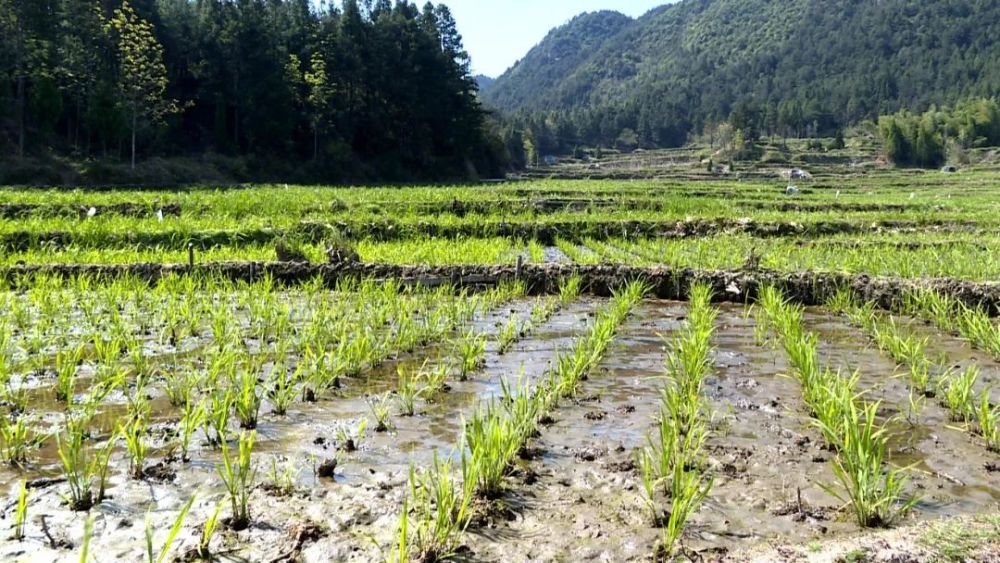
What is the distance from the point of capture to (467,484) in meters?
2.21

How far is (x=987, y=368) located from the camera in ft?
15.6

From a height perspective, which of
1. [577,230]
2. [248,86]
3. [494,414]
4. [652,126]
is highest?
[652,126]

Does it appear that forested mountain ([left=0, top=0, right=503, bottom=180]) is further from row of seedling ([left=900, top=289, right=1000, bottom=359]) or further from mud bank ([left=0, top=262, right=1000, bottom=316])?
row of seedling ([left=900, top=289, right=1000, bottom=359])

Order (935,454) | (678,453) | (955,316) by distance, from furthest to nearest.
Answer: (955,316)
(935,454)
(678,453)

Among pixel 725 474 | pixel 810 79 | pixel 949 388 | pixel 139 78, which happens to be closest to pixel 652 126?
pixel 810 79

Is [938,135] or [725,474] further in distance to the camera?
[938,135]

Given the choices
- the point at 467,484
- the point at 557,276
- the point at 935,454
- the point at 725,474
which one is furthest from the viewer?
the point at 557,276

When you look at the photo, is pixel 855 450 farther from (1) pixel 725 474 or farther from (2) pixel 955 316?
(2) pixel 955 316

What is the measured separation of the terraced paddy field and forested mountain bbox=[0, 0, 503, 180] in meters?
26.8

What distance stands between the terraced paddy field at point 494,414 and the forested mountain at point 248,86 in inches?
1056

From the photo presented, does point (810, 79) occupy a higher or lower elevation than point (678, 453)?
higher

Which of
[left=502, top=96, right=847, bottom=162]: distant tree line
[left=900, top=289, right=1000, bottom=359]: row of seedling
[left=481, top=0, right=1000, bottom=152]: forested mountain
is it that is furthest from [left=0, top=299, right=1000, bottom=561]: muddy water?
[left=481, top=0, right=1000, bottom=152]: forested mountain

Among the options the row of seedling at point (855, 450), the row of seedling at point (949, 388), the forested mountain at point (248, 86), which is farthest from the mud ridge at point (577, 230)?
the forested mountain at point (248, 86)

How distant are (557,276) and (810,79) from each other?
16921 cm
